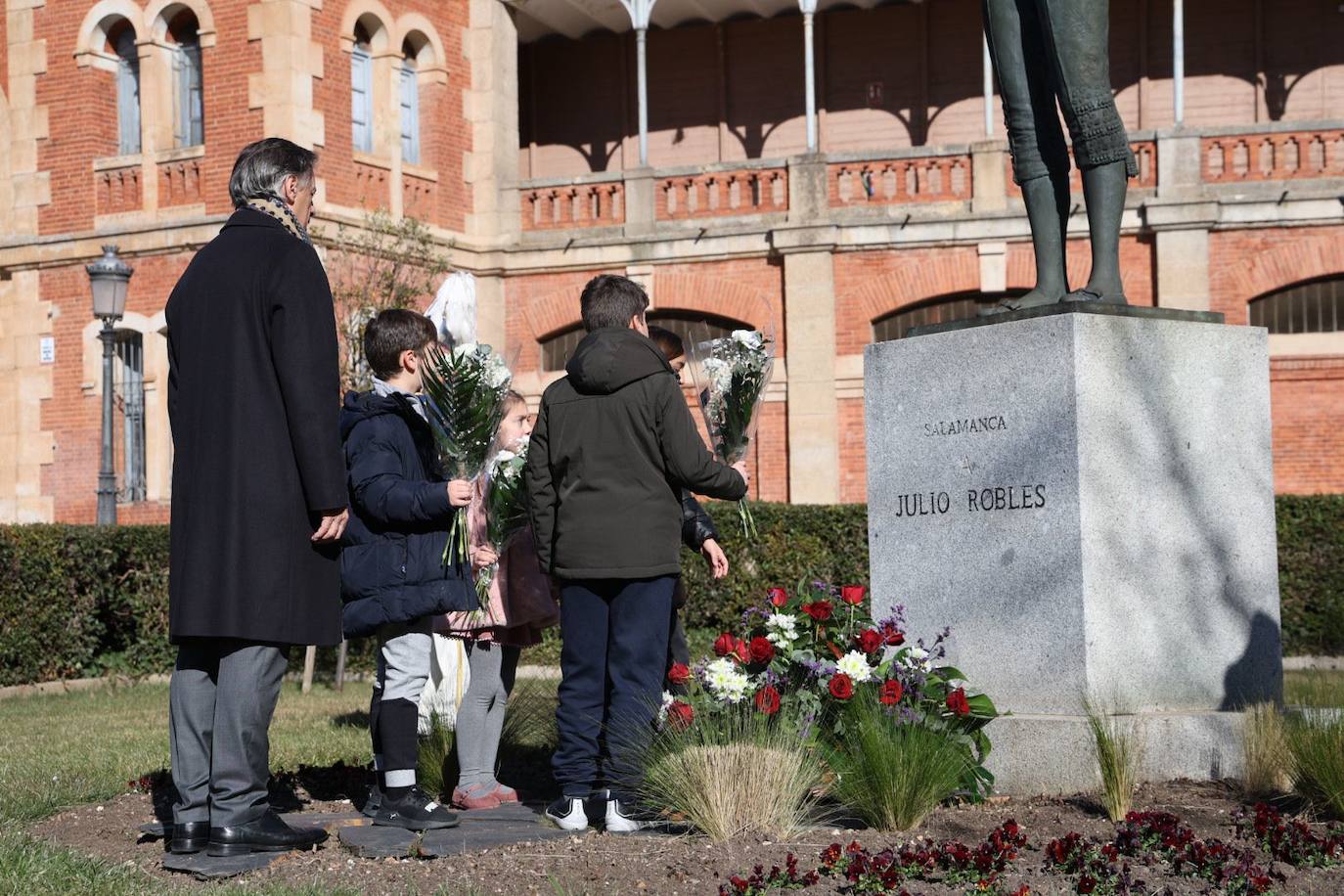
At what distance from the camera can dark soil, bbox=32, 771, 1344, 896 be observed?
4.73m

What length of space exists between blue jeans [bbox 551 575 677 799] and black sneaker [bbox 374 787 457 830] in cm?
44

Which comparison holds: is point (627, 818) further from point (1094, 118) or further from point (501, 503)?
point (1094, 118)

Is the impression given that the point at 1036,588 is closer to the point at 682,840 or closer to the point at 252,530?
the point at 682,840

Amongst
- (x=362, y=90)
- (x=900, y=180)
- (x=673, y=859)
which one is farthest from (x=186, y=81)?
(x=673, y=859)

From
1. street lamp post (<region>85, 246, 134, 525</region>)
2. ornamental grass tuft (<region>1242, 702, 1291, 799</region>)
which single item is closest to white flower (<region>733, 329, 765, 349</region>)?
ornamental grass tuft (<region>1242, 702, 1291, 799</region>)

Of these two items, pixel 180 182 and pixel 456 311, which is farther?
pixel 180 182

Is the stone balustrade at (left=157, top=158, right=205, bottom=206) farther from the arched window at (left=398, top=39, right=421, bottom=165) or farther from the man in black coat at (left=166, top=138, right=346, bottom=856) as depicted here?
the man in black coat at (left=166, top=138, right=346, bottom=856)

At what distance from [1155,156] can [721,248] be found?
523 cm

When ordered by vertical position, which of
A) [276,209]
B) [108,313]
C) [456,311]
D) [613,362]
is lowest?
[613,362]

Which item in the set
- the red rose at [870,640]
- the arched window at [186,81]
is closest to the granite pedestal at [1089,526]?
the red rose at [870,640]

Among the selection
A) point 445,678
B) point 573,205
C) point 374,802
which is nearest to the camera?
point 374,802

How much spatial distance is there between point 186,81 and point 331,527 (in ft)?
50.7

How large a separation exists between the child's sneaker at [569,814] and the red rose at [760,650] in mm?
801

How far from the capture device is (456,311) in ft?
24.1
